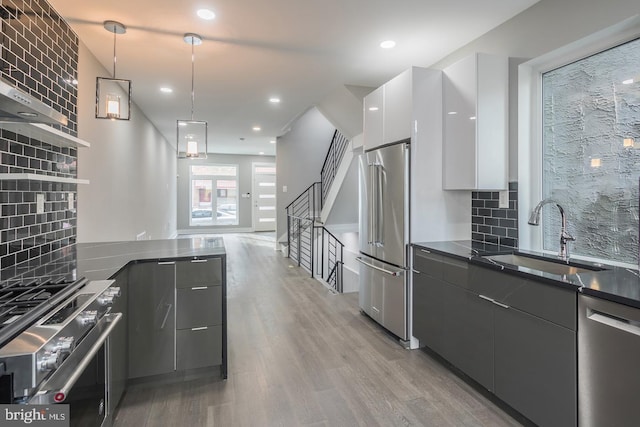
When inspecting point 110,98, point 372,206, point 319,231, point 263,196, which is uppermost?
point 110,98

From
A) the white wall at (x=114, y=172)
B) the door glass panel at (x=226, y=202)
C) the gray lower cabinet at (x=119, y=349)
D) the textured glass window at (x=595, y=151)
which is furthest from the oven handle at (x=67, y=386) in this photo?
the door glass panel at (x=226, y=202)

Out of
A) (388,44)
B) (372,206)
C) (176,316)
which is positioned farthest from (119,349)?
(388,44)

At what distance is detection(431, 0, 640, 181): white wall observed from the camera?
210 centimetres

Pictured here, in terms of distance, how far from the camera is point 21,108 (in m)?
1.41

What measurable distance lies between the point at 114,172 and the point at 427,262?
3.71 meters

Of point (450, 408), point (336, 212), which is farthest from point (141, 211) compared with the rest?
point (450, 408)

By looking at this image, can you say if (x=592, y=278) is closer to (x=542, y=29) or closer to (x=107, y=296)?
(x=542, y=29)

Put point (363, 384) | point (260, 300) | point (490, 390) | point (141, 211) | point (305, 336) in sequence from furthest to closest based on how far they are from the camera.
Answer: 1. point (141, 211)
2. point (260, 300)
3. point (305, 336)
4. point (363, 384)
5. point (490, 390)

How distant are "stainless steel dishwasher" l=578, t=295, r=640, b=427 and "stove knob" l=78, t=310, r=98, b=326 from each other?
211 centimetres

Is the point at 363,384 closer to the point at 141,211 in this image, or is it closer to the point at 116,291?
the point at 116,291

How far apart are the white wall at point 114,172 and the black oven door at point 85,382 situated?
194cm

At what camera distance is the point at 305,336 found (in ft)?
10.7

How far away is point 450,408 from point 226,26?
323 centimetres

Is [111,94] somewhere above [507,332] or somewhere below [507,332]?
above
